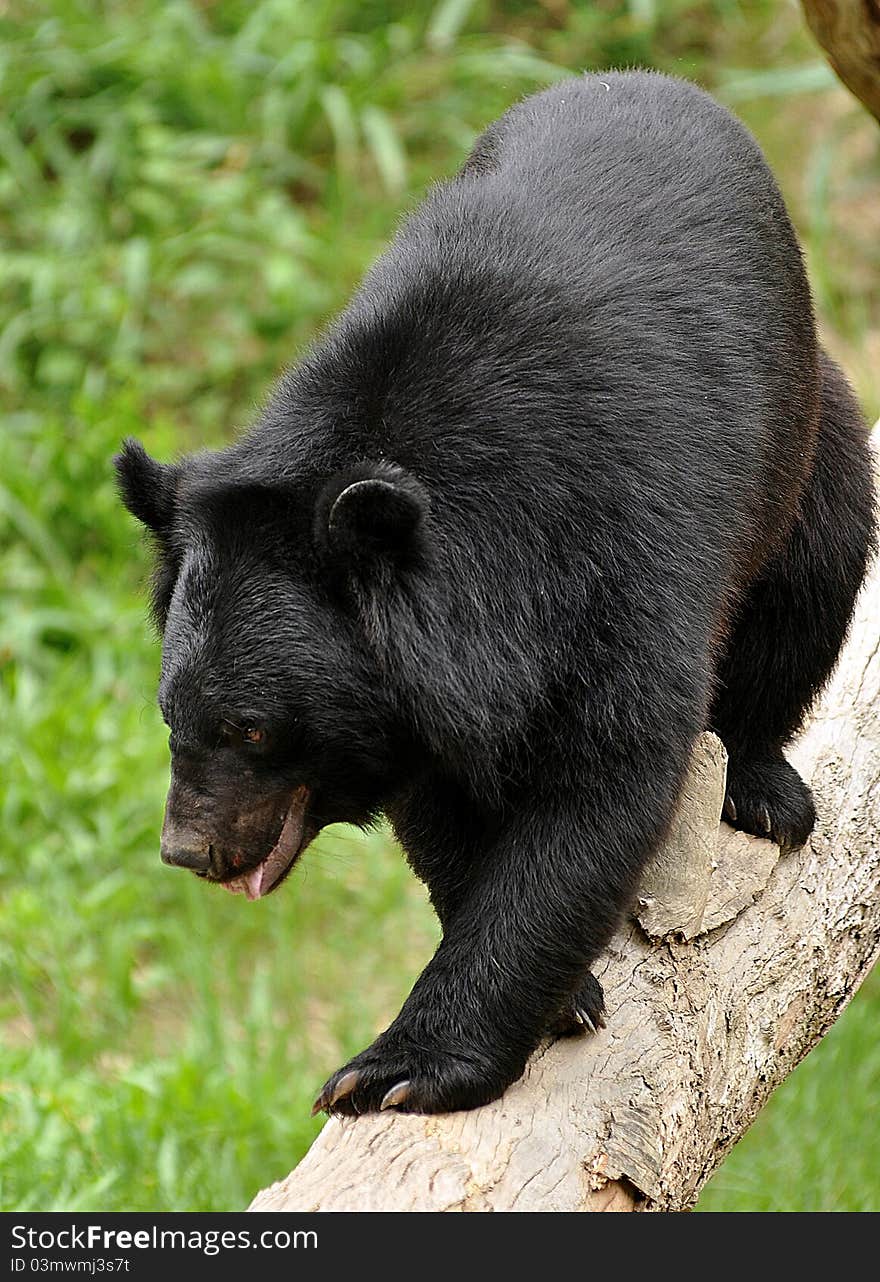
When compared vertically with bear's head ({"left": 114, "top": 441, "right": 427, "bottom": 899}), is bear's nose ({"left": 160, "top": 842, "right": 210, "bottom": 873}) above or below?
below

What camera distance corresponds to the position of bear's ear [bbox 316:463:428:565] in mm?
2621

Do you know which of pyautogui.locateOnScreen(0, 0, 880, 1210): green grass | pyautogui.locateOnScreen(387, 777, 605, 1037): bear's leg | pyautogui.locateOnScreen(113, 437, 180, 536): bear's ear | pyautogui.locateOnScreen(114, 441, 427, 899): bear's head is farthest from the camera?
pyautogui.locateOnScreen(0, 0, 880, 1210): green grass

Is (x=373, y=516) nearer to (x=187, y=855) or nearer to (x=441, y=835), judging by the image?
(x=187, y=855)

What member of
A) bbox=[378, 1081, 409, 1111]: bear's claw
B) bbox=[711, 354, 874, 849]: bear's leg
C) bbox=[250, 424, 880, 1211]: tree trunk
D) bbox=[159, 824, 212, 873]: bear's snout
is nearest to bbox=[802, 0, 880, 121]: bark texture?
bbox=[711, 354, 874, 849]: bear's leg

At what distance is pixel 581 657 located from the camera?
2.84m

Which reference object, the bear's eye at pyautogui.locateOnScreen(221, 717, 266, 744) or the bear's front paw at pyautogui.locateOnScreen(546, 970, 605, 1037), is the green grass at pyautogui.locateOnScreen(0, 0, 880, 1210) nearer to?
the bear's front paw at pyautogui.locateOnScreen(546, 970, 605, 1037)

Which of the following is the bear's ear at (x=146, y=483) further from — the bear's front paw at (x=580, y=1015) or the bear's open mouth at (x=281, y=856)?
the bear's front paw at (x=580, y=1015)

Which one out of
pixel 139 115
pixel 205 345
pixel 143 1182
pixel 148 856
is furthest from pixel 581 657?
pixel 139 115

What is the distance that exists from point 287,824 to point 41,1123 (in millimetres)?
1838

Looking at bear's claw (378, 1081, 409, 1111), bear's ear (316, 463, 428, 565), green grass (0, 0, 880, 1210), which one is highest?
bear's ear (316, 463, 428, 565)

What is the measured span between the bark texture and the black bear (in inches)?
42.1

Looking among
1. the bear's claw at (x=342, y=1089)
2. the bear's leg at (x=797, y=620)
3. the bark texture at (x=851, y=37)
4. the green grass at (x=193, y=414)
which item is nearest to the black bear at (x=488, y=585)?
the bear's claw at (x=342, y=1089)

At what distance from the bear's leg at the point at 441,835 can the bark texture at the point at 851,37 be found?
2084mm

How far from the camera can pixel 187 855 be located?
283 centimetres
